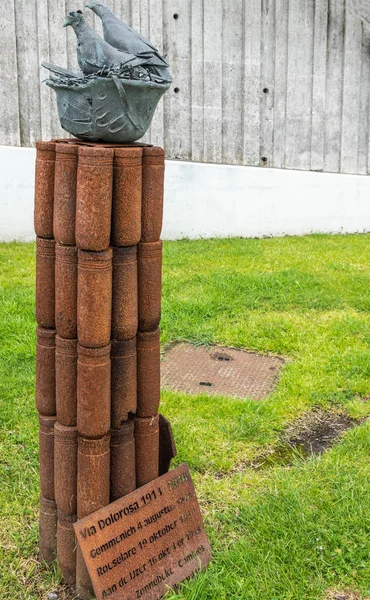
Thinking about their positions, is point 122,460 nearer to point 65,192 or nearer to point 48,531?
point 48,531

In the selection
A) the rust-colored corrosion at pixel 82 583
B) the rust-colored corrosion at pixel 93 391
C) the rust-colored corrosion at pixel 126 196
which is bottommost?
the rust-colored corrosion at pixel 82 583

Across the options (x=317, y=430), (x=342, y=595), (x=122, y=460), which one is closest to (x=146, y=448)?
(x=122, y=460)

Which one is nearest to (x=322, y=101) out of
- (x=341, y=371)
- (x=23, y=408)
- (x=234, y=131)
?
(x=234, y=131)

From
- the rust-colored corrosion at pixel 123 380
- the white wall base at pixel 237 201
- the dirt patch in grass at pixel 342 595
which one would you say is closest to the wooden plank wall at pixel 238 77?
the white wall base at pixel 237 201

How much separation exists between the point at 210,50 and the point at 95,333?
678cm

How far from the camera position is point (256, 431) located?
12.6 feet

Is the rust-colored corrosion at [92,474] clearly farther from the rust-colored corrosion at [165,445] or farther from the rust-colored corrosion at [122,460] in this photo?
the rust-colored corrosion at [165,445]

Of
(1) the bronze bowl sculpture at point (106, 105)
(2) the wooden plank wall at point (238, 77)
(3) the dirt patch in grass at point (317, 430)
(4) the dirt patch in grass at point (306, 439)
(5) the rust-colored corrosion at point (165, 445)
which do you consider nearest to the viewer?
(1) the bronze bowl sculpture at point (106, 105)

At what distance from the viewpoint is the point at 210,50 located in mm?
8375

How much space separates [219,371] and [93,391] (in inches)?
92.7

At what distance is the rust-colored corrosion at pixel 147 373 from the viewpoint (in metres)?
2.65

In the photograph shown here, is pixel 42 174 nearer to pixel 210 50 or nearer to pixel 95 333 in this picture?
pixel 95 333

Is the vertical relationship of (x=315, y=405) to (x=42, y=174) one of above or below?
below

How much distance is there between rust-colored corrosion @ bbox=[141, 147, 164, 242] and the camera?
2471 mm
